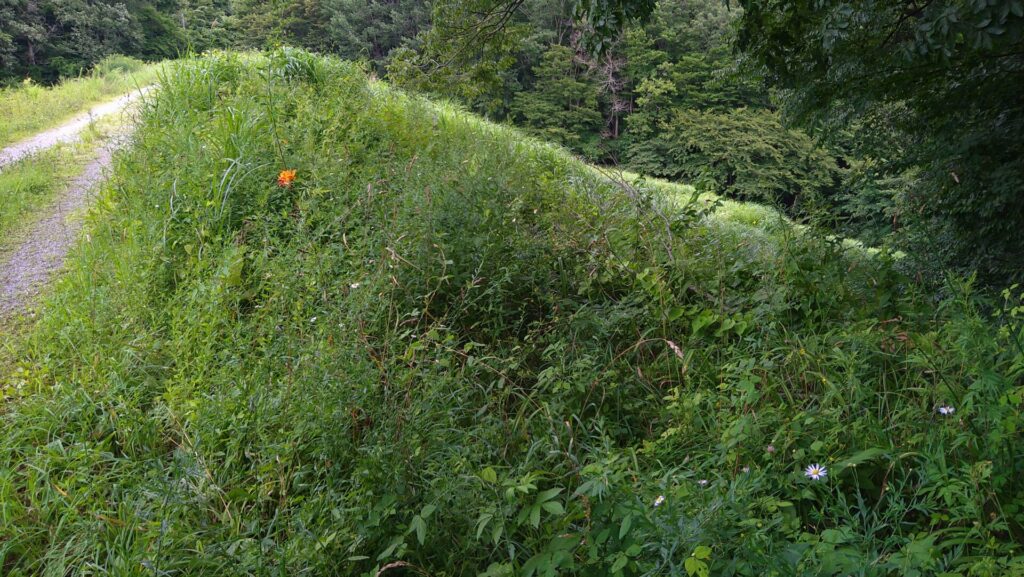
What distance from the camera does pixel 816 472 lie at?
1878 mm

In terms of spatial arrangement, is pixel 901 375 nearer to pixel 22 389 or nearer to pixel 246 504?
pixel 246 504

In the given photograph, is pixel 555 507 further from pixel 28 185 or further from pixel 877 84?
pixel 28 185

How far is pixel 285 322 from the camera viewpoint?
286 cm

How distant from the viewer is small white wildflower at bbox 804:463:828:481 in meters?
1.83

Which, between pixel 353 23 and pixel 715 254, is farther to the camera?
pixel 353 23

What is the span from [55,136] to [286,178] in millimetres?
6200

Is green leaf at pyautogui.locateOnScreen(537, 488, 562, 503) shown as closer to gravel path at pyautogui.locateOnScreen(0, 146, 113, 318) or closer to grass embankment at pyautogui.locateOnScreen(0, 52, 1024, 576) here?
grass embankment at pyautogui.locateOnScreen(0, 52, 1024, 576)

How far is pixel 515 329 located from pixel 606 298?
0.57 meters

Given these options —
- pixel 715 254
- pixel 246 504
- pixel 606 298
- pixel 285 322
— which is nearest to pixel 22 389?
pixel 285 322

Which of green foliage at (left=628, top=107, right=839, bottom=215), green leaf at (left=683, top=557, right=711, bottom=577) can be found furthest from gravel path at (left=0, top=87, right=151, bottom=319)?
green foliage at (left=628, top=107, right=839, bottom=215)

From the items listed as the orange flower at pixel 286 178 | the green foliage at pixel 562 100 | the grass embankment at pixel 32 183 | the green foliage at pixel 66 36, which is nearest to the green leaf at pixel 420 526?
the orange flower at pixel 286 178

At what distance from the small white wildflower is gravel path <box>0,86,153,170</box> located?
7.52 m

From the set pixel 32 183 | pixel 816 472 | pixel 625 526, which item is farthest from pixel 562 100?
pixel 625 526

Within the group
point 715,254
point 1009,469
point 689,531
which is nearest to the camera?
point 689,531
